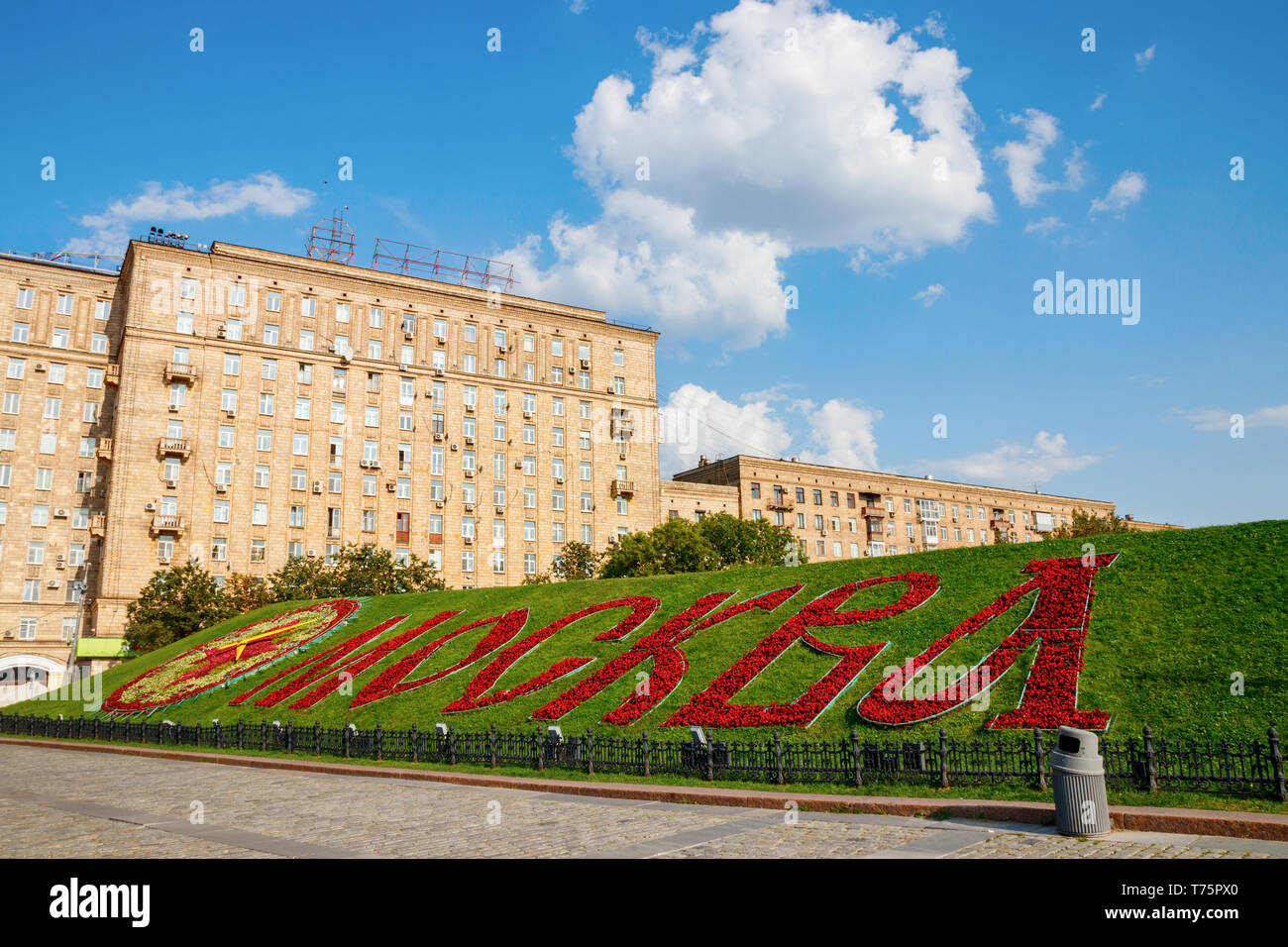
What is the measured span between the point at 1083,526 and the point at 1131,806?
59.9 m

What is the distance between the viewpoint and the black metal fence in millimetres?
13812

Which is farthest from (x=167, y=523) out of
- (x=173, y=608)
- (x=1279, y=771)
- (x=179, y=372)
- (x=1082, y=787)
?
(x=1279, y=771)

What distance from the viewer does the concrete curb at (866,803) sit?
1143 centimetres

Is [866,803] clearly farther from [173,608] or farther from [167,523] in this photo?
[167,523]

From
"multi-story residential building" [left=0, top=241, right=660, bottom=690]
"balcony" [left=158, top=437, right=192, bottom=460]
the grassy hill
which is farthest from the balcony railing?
the grassy hill

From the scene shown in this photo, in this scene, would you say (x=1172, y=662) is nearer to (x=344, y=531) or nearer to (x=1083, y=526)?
(x=1083, y=526)

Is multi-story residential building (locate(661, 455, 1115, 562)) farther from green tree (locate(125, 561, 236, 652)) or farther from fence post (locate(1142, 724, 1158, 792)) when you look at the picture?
fence post (locate(1142, 724, 1158, 792))

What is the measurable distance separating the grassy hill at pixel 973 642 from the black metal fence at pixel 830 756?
4.45 feet

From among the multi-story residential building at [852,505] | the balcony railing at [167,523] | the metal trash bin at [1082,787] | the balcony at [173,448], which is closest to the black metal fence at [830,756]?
the metal trash bin at [1082,787]

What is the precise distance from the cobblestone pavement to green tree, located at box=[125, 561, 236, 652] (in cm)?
3994

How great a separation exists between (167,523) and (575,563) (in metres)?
32.0

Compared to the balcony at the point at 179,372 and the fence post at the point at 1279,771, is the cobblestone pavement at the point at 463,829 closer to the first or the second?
the fence post at the point at 1279,771

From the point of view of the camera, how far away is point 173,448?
67.9 metres
